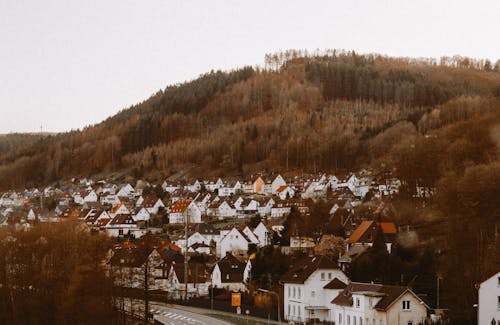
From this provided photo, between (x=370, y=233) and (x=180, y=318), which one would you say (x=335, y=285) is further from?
(x=370, y=233)

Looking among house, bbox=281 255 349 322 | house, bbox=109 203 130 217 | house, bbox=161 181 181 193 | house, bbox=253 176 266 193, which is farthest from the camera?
house, bbox=161 181 181 193

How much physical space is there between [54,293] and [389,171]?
218 feet

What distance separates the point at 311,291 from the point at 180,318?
9.20 metres

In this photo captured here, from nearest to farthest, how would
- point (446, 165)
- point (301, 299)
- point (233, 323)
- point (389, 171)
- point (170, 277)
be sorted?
point (233, 323) → point (301, 299) → point (446, 165) → point (170, 277) → point (389, 171)

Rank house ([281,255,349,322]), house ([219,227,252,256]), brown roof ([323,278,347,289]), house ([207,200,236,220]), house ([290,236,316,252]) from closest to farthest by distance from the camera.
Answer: house ([281,255,349,322]) < brown roof ([323,278,347,289]) < house ([290,236,316,252]) < house ([219,227,252,256]) < house ([207,200,236,220])

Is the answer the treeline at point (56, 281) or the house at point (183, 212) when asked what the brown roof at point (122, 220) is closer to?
the house at point (183, 212)

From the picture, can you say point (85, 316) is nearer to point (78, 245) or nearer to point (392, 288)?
point (78, 245)

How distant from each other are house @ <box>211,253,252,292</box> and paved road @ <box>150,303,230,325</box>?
25.0 ft

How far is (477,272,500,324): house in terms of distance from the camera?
4275cm

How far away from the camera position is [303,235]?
77.6m

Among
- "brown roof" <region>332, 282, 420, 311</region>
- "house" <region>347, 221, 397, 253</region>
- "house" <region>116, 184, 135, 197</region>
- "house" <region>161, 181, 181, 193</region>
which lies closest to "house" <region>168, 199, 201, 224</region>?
"house" <region>161, 181, 181, 193</region>

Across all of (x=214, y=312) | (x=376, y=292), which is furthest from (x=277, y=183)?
(x=376, y=292)

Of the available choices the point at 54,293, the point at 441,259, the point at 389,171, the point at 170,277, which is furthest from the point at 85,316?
the point at 389,171

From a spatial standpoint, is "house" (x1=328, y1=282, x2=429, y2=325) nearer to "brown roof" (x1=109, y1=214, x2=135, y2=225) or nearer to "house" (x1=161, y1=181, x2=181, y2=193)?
"brown roof" (x1=109, y1=214, x2=135, y2=225)
